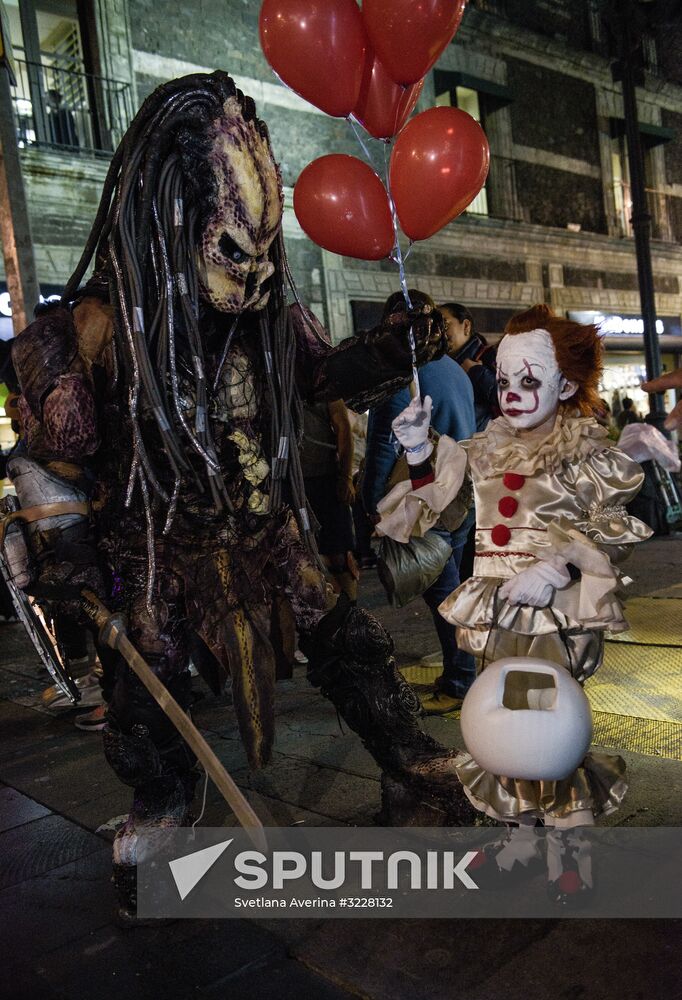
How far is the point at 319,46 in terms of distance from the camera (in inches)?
108

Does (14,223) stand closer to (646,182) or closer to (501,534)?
(501,534)

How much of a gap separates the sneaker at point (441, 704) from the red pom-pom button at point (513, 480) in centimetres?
170

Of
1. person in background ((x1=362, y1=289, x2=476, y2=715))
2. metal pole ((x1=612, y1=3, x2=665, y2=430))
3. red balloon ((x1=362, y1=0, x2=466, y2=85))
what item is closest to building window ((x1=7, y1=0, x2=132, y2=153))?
metal pole ((x1=612, y1=3, x2=665, y2=430))

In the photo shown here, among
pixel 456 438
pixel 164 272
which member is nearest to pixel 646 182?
pixel 456 438

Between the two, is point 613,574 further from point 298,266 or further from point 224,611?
point 298,266

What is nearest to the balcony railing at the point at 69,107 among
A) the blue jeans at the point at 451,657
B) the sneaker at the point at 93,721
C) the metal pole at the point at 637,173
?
the metal pole at the point at 637,173

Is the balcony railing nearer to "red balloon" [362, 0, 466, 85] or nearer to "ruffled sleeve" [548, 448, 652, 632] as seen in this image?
"red balloon" [362, 0, 466, 85]

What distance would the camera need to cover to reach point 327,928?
7.13ft

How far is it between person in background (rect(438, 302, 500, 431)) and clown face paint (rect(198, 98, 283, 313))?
78.0 inches

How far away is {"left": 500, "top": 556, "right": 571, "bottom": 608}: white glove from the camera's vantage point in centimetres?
220

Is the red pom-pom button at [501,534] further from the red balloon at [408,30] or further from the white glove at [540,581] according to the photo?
the red balloon at [408,30]

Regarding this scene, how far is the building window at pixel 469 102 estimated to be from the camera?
1447 cm

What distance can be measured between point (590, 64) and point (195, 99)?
1676 cm

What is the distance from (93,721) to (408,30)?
11.1 ft
